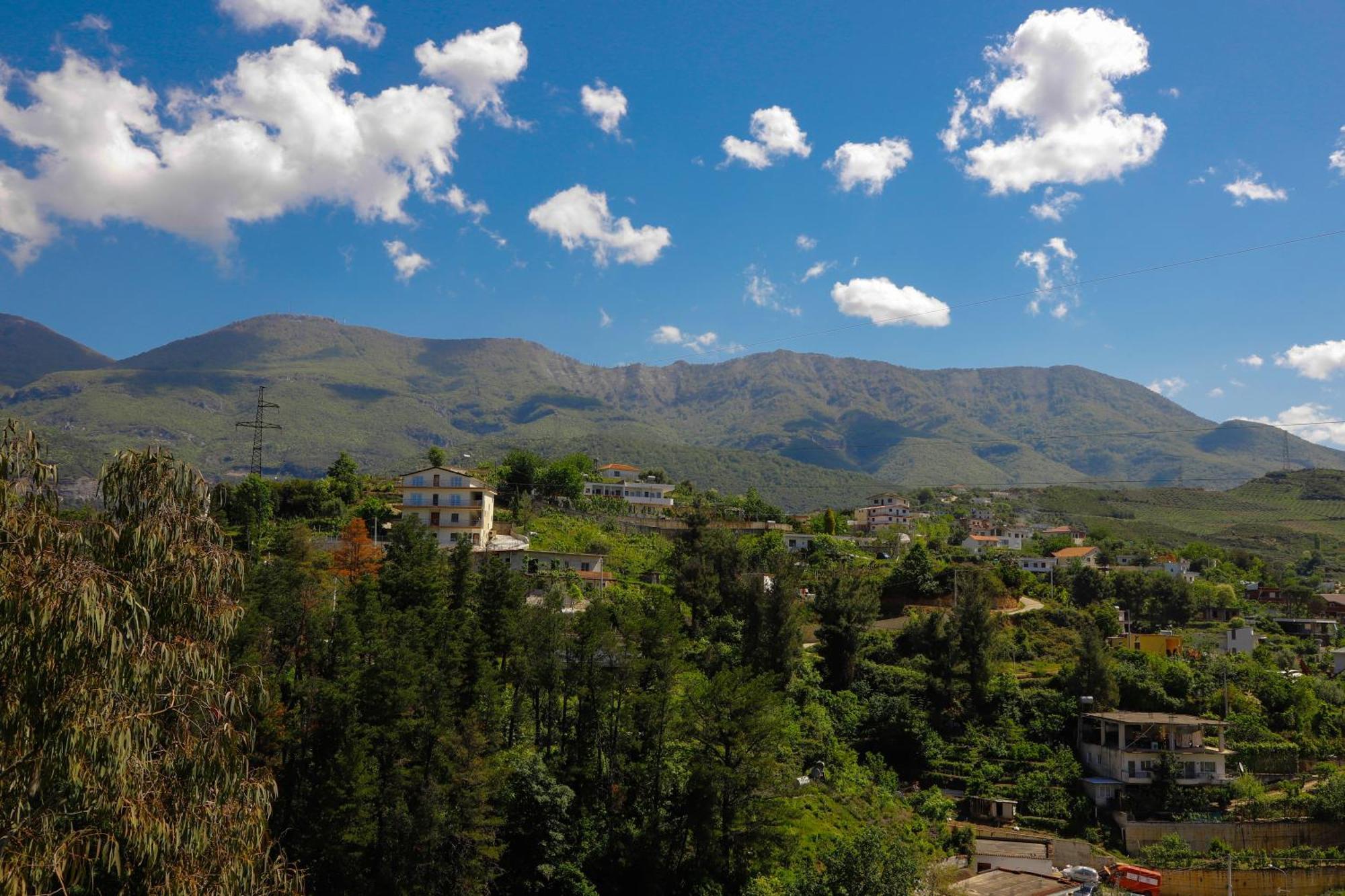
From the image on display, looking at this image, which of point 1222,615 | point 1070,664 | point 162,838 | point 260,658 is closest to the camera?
point 162,838

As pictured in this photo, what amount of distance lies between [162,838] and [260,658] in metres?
16.2

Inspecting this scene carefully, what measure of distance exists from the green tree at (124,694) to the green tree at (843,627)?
1394 inches

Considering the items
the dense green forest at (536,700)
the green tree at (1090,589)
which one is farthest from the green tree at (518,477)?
the green tree at (1090,589)

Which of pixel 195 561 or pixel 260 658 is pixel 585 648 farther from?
pixel 195 561

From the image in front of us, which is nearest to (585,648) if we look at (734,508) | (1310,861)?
(1310,861)

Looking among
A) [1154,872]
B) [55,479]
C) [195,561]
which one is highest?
[55,479]

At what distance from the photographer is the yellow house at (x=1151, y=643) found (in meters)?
48.8

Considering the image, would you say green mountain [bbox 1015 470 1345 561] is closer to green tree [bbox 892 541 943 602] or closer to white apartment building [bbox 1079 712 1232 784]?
green tree [bbox 892 541 943 602]

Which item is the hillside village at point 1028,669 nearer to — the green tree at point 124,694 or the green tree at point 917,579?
the green tree at point 917,579

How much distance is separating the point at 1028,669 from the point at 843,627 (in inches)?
405

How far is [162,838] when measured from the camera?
8977 millimetres

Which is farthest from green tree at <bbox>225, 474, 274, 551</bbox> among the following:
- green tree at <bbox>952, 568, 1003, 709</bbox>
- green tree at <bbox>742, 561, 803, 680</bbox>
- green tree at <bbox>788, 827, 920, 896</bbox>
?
green tree at <bbox>788, 827, 920, 896</bbox>

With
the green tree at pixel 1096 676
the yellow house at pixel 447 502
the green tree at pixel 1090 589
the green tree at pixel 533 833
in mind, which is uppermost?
the yellow house at pixel 447 502

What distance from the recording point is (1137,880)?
101ft
